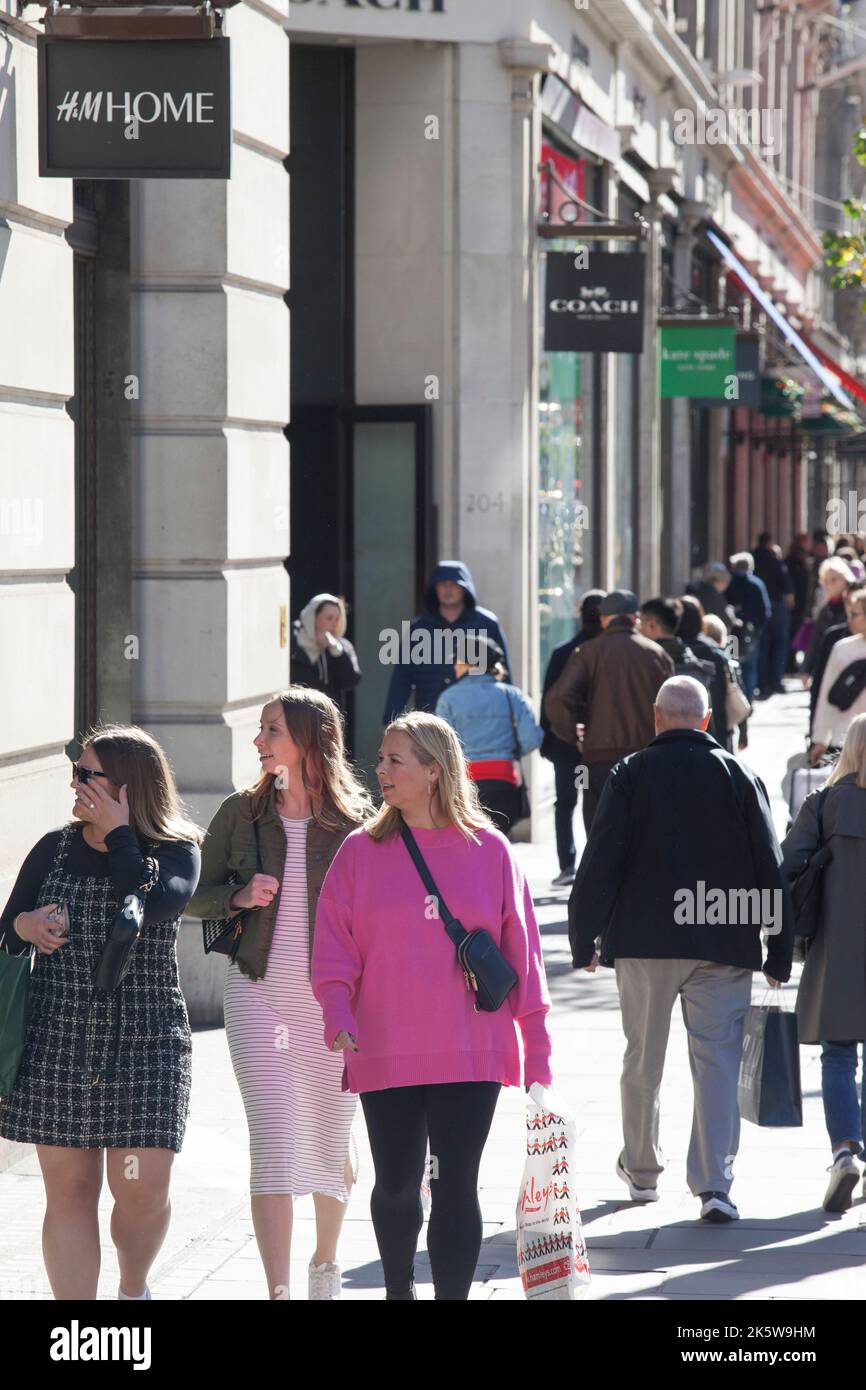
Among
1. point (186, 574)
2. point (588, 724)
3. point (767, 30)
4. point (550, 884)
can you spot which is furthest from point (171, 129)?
point (767, 30)

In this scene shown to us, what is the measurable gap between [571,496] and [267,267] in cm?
875

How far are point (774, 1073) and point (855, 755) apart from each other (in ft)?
3.57

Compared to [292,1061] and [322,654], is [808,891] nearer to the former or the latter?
[292,1061]

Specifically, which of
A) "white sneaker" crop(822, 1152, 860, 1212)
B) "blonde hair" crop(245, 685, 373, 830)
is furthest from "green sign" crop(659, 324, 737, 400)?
"blonde hair" crop(245, 685, 373, 830)

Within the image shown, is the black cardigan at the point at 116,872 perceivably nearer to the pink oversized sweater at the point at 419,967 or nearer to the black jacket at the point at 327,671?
the pink oversized sweater at the point at 419,967

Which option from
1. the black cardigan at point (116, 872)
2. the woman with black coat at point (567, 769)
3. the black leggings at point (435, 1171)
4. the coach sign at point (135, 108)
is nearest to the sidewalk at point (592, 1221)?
the black leggings at point (435, 1171)

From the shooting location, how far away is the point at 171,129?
7.43 m

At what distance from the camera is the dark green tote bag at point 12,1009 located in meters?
5.18

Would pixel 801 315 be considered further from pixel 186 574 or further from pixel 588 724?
pixel 186 574

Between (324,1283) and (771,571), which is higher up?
(771,571)

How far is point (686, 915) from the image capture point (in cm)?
705

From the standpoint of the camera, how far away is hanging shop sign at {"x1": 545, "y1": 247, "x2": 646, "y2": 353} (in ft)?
54.2

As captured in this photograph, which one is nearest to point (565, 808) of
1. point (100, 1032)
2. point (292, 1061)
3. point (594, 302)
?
point (594, 302)

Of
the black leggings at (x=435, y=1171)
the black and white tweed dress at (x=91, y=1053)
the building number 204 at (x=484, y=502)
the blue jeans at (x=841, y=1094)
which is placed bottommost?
the blue jeans at (x=841, y=1094)
